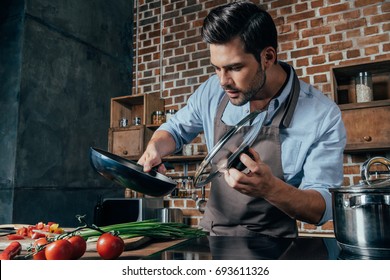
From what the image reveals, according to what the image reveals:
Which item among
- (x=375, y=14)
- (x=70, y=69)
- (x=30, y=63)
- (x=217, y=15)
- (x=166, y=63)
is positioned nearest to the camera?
(x=217, y=15)

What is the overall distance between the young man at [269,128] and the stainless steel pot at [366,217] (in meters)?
0.36

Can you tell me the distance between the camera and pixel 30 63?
272 cm

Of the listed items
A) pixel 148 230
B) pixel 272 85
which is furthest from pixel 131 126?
pixel 148 230

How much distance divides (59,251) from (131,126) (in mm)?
2380

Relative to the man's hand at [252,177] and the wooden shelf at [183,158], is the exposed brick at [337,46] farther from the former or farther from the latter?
the man's hand at [252,177]

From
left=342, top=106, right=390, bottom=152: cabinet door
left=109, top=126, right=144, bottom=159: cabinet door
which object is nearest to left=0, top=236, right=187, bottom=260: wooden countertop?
left=342, top=106, right=390, bottom=152: cabinet door

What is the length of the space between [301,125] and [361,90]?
3.63 ft

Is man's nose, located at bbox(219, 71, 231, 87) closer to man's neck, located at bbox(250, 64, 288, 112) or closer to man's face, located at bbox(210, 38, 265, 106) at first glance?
man's face, located at bbox(210, 38, 265, 106)

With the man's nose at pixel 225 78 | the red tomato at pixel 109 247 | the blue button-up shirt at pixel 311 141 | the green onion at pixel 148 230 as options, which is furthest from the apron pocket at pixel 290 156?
the red tomato at pixel 109 247

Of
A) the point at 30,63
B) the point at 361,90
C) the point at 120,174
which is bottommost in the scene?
the point at 120,174

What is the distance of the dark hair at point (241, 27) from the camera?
4.26 ft

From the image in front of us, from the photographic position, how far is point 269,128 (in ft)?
4.70
